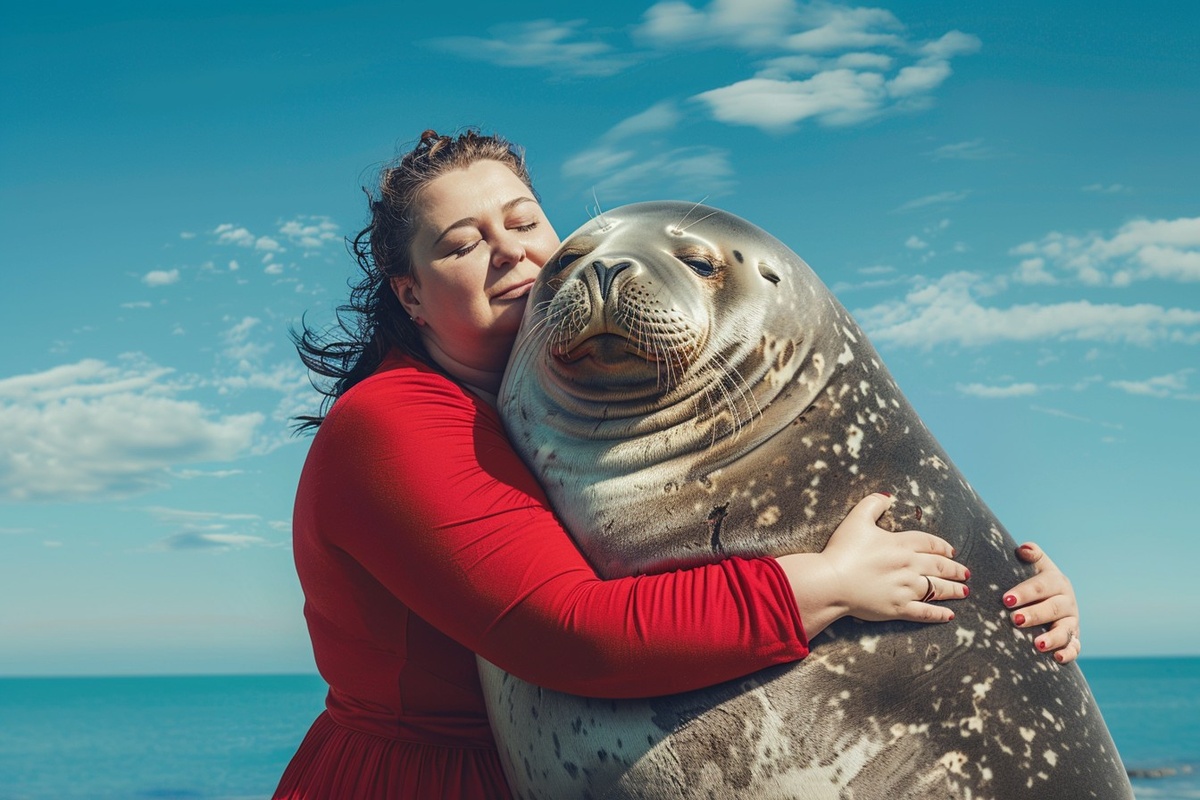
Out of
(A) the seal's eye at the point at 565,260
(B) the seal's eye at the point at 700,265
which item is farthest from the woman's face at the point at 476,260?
(B) the seal's eye at the point at 700,265

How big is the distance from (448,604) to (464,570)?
0.08 meters

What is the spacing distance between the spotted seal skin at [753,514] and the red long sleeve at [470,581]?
0.34 ft

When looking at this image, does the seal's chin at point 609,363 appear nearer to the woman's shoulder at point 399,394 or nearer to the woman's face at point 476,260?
the woman's shoulder at point 399,394

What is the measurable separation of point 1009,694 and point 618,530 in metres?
0.87

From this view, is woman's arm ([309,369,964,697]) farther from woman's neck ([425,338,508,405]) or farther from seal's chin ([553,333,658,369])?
woman's neck ([425,338,508,405])

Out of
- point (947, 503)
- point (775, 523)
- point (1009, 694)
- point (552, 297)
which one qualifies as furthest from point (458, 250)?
point (1009, 694)

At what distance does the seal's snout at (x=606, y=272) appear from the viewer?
244 cm

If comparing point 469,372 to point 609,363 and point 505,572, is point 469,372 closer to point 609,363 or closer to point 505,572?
point 609,363

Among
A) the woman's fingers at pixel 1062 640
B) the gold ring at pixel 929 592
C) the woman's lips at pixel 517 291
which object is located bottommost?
the woman's fingers at pixel 1062 640

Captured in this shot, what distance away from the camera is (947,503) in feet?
8.20

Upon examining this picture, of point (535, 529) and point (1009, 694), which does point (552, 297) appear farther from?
point (1009, 694)

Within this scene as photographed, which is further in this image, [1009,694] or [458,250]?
[458,250]

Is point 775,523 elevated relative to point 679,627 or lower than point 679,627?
elevated

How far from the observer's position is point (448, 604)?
2309 mm
